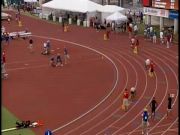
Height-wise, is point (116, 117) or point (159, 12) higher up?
point (159, 12)

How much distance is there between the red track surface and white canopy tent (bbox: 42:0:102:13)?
795 centimetres

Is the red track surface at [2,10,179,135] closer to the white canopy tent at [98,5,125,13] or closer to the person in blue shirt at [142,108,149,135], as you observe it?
the person in blue shirt at [142,108,149,135]

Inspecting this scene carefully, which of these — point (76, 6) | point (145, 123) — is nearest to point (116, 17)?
point (76, 6)

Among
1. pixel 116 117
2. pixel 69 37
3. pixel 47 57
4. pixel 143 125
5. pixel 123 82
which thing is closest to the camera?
pixel 143 125

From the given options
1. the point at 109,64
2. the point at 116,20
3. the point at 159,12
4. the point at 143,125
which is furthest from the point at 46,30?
the point at 143,125

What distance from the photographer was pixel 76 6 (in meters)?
49.1

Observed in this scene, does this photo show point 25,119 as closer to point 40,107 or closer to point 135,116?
point 40,107

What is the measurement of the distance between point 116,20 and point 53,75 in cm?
1657

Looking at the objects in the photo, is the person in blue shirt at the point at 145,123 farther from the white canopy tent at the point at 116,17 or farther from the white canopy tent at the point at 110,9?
the white canopy tent at the point at 110,9

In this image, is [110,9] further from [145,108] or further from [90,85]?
[145,108]

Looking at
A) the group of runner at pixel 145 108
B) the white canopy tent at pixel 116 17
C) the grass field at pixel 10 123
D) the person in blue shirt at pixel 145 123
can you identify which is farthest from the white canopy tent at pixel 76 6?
the person in blue shirt at pixel 145 123

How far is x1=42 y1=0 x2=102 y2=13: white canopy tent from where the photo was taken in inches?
1905

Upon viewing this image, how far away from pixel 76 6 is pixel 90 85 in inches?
982

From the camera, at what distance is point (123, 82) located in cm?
2564
